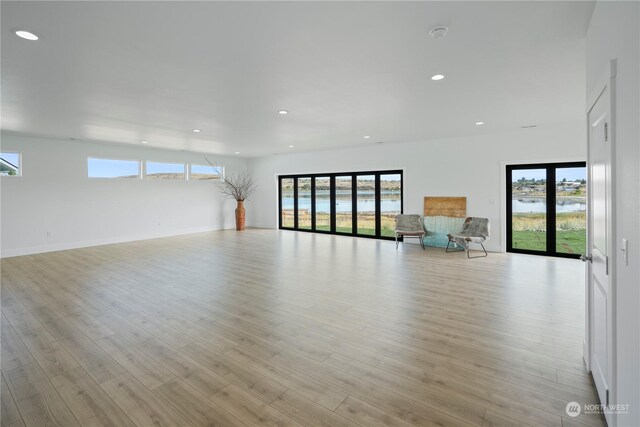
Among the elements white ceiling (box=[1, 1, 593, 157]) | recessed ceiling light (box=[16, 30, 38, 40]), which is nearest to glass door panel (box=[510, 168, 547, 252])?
white ceiling (box=[1, 1, 593, 157])

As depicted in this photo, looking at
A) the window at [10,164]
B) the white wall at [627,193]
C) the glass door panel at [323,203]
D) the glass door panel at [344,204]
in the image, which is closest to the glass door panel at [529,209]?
the glass door panel at [344,204]

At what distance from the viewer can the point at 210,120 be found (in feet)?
18.5

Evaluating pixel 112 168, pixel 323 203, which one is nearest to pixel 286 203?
pixel 323 203

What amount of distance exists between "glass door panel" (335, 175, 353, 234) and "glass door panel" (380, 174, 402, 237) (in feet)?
3.37

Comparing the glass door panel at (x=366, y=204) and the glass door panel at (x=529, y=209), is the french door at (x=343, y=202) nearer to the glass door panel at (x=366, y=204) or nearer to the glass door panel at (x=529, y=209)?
the glass door panel at (x=366, y=204)

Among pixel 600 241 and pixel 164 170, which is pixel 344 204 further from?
pixel 600 241

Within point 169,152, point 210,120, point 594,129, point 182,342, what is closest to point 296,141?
point 210,120

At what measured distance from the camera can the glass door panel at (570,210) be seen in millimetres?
6230

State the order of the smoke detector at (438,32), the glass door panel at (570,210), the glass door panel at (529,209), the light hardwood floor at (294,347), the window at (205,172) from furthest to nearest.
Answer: the window at (205,172) < the glass door panel at (529,209) < the glass door panel at (570,210) < the smoke detector at (438,32) < the light hardwood floor at (294,347)

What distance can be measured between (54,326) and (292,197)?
26.9ft

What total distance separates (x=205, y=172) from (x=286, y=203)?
2.90 meters

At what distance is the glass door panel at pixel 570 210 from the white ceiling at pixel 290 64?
1209mm

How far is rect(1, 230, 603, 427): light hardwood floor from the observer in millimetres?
2008

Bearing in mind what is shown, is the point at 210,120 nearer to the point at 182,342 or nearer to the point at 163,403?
the point at 182,342
